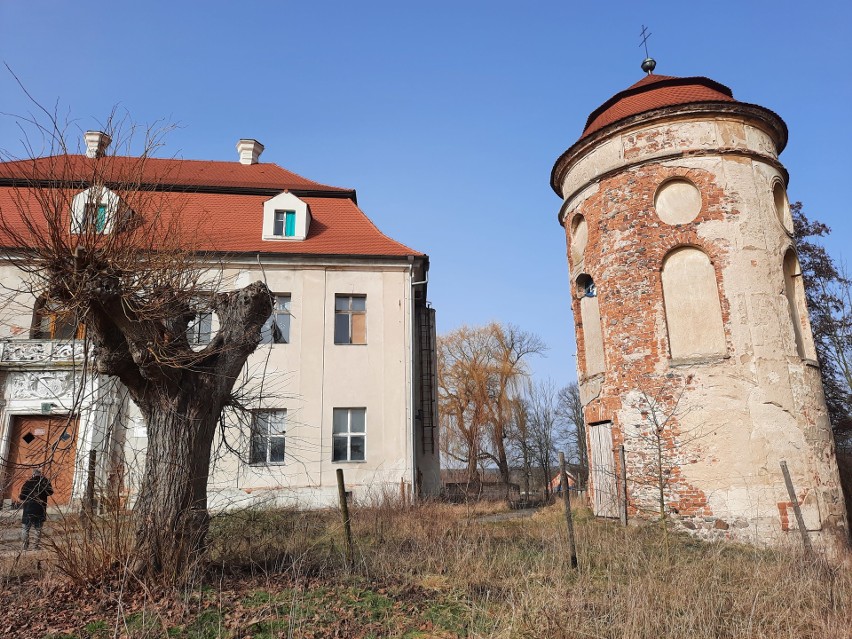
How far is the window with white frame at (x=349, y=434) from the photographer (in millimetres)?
15359

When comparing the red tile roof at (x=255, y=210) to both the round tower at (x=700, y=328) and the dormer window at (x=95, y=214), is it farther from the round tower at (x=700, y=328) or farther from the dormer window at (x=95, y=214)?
the dormer window at (x=95, y=214)

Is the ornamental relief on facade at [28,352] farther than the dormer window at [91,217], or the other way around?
the ornamental relief on facade at [28,352]

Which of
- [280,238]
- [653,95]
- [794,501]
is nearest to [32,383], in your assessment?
[280,238]

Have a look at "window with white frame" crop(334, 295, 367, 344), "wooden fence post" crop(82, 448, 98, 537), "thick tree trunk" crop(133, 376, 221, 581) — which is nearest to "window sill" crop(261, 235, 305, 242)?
"window with white frame" crop(334, 295, 367, 344)

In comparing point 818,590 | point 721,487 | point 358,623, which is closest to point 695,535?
point 721,487

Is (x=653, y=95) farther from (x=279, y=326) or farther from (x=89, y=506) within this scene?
(x=89, y=506)

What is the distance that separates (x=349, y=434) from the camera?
612 inches

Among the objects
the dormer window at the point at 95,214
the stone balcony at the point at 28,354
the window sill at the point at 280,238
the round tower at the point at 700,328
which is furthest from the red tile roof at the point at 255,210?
the dormer window at the point at 95,214

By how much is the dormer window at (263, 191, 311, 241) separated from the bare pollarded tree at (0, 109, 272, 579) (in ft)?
33.5

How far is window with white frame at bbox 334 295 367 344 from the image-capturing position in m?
16.3

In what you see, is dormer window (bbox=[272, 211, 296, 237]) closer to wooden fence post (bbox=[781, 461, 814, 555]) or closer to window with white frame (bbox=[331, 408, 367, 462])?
window with white frame (bbox=[331, 408, 367, 462])

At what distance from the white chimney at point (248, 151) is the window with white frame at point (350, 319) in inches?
346

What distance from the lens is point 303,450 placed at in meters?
15.2

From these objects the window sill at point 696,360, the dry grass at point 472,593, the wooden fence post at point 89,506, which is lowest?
the dry grass at point 472,593
